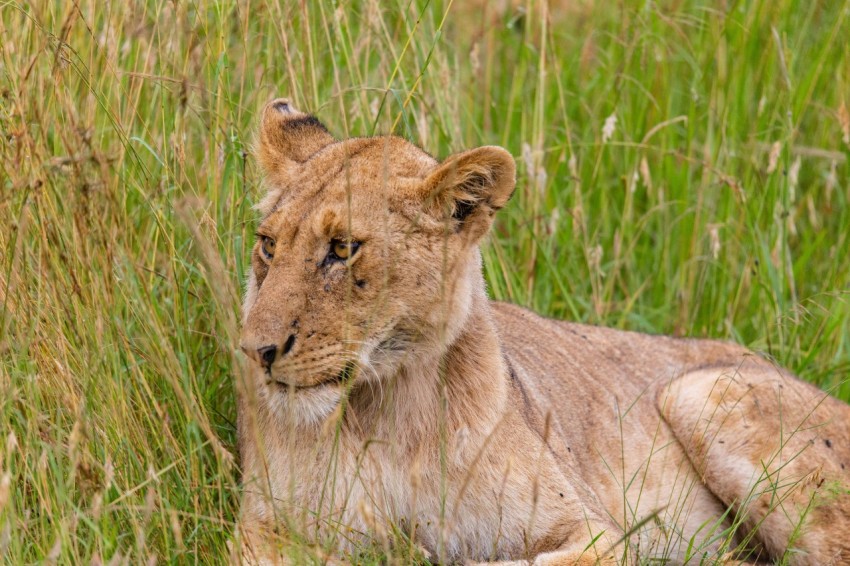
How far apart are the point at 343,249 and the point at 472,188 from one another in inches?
18.8

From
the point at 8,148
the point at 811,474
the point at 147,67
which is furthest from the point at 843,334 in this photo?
the point at 8,148

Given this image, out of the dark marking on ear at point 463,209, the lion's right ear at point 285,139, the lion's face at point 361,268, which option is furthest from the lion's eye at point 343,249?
the lion's right ear at point 285,139

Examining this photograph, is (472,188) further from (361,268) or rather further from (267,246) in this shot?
(267,246)

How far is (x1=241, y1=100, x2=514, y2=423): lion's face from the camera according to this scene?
11.9ft

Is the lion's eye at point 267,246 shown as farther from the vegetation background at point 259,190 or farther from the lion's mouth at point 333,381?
the lion's mouth at point 333,381

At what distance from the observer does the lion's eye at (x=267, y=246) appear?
13.0 ft

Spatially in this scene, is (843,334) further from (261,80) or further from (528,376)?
(261,80)

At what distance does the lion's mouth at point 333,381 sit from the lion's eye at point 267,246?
48 centimetres

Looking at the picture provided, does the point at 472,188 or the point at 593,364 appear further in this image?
the point at 593,364

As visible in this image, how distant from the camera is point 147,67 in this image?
5.05 m

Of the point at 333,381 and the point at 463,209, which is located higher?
the point at 463,209

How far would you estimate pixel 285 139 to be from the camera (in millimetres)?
4523

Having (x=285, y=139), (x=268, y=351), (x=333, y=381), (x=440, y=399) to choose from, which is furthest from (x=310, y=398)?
(x=285, y=139)

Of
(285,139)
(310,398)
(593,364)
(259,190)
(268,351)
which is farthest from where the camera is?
(593,364)
